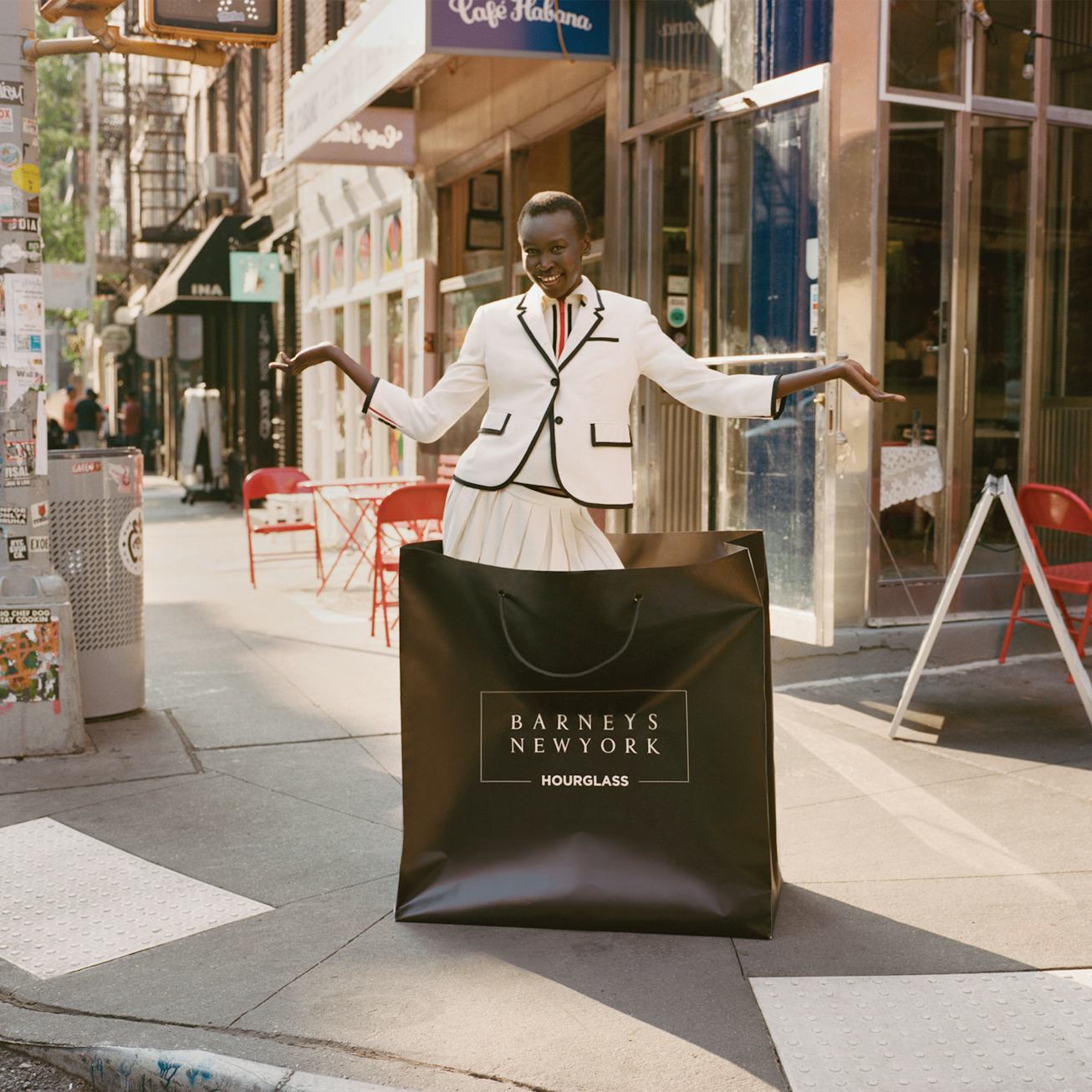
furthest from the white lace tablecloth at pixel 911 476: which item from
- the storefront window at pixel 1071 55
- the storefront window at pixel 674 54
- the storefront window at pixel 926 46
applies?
the storefront window at pixel 674 54

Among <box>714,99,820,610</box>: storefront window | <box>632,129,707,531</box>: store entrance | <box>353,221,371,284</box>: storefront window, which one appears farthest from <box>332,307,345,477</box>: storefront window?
<box>714,99,820,610</box>: storefront window

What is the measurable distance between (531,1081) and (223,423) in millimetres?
22142

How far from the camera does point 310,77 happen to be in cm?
1183

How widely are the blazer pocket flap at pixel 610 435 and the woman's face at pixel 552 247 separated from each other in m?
0.42

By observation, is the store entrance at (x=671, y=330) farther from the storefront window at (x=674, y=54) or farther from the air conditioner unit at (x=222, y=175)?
the air conditioner unit at (x=222, y=175)

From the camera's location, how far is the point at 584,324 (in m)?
4.21

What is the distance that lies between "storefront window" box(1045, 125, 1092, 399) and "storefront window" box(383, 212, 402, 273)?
25.9 ft

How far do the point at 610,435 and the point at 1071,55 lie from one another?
566cm

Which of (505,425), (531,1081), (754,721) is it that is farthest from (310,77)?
(531,1081)

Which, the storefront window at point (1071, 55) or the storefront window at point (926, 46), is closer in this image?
the storefront window at point (926, 46)

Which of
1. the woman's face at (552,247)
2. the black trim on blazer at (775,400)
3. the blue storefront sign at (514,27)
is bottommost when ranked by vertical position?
the black trim on blazer at (775,400)

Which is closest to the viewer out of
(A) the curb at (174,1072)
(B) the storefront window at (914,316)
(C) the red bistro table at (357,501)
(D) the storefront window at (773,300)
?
(A) the curb at (174,1072)

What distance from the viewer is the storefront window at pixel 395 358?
14719mm

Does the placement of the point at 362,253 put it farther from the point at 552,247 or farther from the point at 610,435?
the point at 610,435
